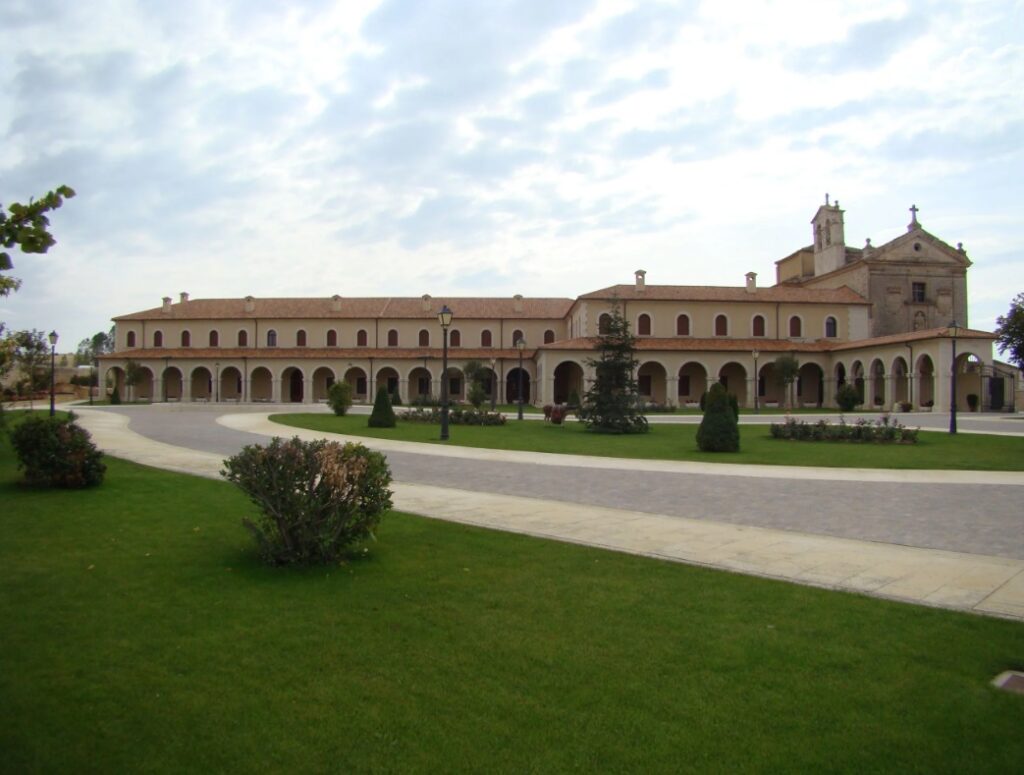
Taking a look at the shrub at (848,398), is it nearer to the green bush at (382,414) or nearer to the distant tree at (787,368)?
the distant tree at (787,368)

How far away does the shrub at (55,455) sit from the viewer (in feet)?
33.8

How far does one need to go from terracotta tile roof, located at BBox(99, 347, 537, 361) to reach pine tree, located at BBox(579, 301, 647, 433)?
87.0ft

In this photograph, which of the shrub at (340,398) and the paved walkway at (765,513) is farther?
the shrub at (340,398)

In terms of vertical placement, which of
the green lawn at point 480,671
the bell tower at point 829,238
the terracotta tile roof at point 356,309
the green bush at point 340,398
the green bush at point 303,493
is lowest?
the green lawn at point 480,671

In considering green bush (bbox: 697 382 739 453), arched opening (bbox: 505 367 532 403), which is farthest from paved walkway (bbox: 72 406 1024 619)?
arched opening (bbox: 505 367 532 403)

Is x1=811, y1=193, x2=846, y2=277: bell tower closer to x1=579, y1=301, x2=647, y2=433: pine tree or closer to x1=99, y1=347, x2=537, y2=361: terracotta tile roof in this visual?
x1=99, y1=347, x2=537, y2=361: terracotta tile roof

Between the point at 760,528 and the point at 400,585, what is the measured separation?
15.4 ft

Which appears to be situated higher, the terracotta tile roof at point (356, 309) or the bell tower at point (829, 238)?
the bell tower at point (829, 238)

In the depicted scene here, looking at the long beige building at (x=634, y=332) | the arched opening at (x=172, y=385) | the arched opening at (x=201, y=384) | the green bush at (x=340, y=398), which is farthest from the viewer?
the arched opening at (x=201, y=384)

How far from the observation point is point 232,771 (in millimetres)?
3010

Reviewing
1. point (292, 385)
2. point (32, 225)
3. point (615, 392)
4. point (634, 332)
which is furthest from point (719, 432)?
point (292, 385)

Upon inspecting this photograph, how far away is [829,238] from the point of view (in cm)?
5834

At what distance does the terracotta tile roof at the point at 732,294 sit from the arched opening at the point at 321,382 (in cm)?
2200

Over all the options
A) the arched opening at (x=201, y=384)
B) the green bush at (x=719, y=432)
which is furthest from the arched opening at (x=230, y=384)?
the green bush at (x=719, y=432)
